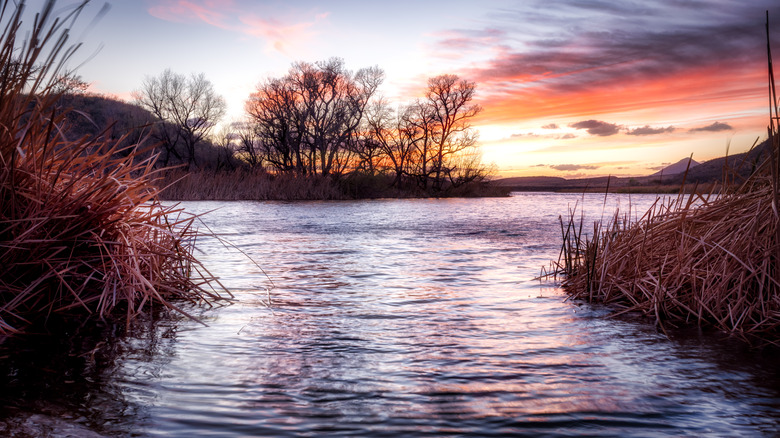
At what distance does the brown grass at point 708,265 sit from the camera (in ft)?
13.2

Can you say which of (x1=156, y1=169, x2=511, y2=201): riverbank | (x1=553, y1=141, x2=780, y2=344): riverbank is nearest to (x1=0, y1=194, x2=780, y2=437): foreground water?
(x1=553, y1=141, x2=780, y2=344): riverbank

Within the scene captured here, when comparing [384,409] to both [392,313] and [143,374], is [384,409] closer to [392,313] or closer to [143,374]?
[143,374]

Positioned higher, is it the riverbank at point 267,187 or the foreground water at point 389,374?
the riverbank at point 267,187

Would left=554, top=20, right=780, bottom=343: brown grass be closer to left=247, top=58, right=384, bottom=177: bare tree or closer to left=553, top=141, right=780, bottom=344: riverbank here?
left=553, top=141, right=780, bottom=344: riverbank

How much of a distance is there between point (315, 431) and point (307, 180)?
3465 cm

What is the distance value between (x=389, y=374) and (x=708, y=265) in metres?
3.02

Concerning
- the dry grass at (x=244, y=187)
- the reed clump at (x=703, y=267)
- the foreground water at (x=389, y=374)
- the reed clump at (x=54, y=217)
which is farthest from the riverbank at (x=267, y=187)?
the reed clump at (x=703, y=267)

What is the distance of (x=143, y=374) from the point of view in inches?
115

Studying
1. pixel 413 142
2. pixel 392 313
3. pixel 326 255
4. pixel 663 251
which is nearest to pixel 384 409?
pixel 392 313

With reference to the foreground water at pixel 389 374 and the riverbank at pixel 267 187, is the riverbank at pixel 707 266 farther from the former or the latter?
the riverbank at pixel 267 187

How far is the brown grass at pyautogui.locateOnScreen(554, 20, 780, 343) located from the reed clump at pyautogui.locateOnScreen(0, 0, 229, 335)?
4.00m

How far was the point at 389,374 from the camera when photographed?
3.05m

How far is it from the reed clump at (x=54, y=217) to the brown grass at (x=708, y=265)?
157 inches

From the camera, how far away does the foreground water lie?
2.36m
